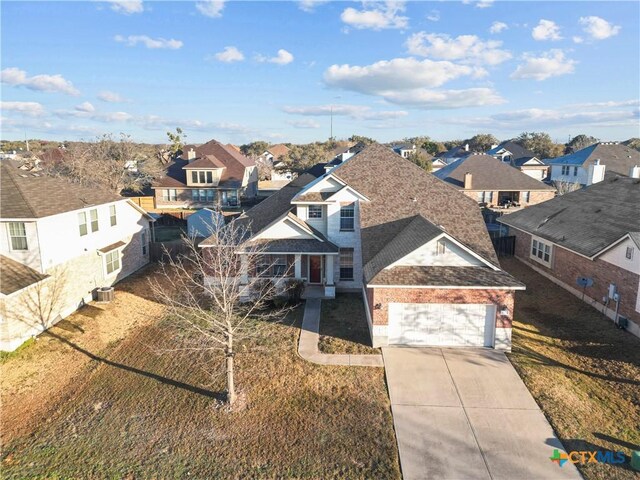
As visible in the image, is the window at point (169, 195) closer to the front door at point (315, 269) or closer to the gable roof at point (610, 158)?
the front door at point (315, 269)

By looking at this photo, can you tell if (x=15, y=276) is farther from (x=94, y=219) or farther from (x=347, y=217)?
(x=347, y=217)

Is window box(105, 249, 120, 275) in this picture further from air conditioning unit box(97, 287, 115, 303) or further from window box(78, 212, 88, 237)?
window box(78, 212, 88, 237)

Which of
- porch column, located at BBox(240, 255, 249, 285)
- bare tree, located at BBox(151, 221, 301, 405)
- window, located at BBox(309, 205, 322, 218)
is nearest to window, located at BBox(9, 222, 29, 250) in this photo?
bare tree, located at BBox(151, 221, 301, 405)

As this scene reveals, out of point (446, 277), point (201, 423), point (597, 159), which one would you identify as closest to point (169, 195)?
→ point (446, 277)

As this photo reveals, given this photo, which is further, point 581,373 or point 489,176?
point 489,176

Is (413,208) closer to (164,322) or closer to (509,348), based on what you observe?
(509,348)
